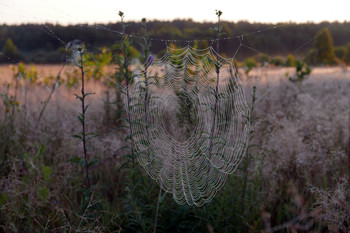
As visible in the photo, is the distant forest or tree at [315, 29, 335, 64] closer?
the distant forest

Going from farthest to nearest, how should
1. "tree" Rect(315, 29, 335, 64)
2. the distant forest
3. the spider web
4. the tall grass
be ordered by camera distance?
"tree" Rect(315, 29, 335, 64) < the distant forest < the spider web < the tall grass

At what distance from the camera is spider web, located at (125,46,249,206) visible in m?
2.66

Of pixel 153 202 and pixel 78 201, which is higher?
pixel 153 202

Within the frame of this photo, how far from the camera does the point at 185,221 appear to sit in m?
2.49

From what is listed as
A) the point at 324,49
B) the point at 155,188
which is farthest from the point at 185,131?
the point at 324,49

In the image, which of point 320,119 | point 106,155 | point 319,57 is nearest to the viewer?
point 106,155

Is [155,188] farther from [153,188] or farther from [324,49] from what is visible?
[324,49]

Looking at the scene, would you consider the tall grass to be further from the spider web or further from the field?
the spider web

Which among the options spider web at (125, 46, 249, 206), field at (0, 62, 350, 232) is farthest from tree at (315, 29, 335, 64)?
spider web at (125, 46, 249, 206)

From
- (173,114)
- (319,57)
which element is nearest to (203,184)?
(173,114)

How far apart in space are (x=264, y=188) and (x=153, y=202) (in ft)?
3.65

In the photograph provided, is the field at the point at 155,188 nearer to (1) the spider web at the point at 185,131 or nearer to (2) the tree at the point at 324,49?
(1) the spider web at the point at 185,131

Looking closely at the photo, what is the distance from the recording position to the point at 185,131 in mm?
3408

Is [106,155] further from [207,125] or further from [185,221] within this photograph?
[185,221]
